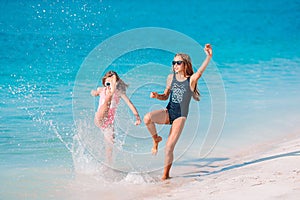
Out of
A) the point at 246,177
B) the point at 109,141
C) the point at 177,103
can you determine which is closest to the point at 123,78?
the point at 109,141

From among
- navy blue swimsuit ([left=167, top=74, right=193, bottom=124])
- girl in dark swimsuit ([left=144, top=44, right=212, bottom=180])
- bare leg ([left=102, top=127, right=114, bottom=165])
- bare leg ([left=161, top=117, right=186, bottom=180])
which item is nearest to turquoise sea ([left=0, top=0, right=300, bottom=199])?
bare leg ([left=102, top=127, right=114, bottom=165])

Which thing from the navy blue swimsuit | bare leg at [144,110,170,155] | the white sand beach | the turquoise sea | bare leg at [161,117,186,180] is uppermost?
the turquoise sea

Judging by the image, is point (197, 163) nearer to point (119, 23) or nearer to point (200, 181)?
point (200, 181)

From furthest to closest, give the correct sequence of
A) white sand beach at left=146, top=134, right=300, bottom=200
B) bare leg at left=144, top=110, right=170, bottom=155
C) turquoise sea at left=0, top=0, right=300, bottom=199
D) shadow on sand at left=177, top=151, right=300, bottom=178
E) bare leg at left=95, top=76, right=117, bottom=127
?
1. turquoise sea at left=0, top=0, right=300, bottom=199
2. shadow on sand at left=177, top=151, right=300, bottom=178
3. bare leg at left=95, top=76, right=117, bottom=127
4. bare leg at left=144, top=110, right=170, bottom=155
5. white sand beach at left=146, top=134, right=300, bottom=200

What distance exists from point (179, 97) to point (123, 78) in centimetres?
537

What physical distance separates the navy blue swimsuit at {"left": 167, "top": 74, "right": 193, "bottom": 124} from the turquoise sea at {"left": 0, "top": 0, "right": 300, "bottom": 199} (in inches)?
27.6

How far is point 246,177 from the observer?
16.5ft

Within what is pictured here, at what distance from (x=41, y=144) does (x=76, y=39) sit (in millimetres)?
9722

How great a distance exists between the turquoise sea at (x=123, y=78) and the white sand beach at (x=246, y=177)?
0.33m

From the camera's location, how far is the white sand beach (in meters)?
4.54

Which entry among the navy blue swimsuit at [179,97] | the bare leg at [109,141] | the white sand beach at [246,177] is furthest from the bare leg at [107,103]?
the white sand beach at [246,177]

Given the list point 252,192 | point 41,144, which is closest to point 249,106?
point 41,144

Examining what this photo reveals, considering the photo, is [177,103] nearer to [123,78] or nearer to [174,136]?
[174,136]

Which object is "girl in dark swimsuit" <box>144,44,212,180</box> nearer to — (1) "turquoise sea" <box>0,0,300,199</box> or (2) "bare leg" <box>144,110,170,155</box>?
(2) "bare leg" <box>144,110,170,155</box>
